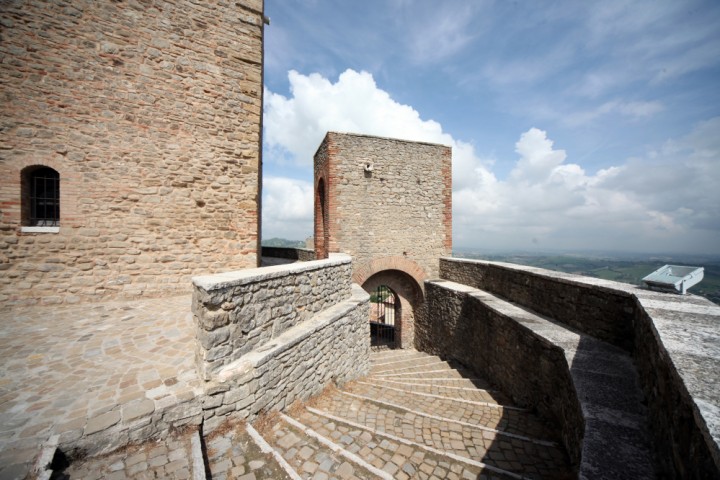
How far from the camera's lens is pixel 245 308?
341 centimetres

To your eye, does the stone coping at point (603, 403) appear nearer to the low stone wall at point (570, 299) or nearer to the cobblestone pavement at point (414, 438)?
the low stone wall at point (570, 299)

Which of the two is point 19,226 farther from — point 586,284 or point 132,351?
point 586,284

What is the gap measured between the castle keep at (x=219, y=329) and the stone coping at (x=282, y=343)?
3 cm

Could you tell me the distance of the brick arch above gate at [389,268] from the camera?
9.74m

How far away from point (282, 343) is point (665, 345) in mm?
3936

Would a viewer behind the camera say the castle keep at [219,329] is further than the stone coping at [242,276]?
No

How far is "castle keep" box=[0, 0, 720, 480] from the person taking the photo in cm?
233

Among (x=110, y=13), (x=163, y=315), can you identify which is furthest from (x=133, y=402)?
(x=110, y=13)

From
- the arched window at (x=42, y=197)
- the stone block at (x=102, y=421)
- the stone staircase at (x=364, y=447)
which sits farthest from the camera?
the arched window at (x=42, y=197)

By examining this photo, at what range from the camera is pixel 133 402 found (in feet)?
8.48

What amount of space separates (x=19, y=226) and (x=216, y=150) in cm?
379

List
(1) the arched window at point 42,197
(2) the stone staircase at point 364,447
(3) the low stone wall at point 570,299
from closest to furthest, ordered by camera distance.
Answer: (2) the stone staircase at point 364,447 < (3) the low stone wall at point 570,299 < (1) the arched window at point 42,197

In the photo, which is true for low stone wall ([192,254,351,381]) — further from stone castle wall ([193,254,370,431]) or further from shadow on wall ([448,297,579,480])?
shadow on wall ([448,297,579,480])

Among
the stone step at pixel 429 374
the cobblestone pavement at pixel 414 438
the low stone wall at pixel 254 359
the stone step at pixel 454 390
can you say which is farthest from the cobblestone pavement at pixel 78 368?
the stone step at pixel 429 374
